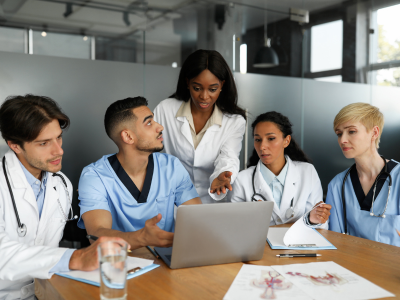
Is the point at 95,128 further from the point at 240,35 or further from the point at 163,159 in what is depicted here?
the point at 240,35

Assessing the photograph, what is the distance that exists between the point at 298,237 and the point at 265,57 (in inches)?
117

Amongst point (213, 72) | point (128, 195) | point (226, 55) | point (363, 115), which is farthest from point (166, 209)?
point (226, 55)

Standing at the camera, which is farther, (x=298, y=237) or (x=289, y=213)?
(x=289, y=213)

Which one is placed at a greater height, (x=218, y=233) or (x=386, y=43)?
(x=386, y=43)

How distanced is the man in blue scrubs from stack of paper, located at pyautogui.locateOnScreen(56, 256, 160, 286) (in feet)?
1.13

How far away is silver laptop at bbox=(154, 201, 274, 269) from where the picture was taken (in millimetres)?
1225

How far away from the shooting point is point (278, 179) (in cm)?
227

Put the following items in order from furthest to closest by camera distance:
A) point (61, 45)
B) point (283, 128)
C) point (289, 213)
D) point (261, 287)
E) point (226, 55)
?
point (226, 55), point (61, 45), point (283, 128), point (289, 213), point (261, 287)

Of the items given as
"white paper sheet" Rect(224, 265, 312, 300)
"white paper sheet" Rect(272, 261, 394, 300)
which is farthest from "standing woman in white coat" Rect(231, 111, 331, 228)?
"white paper sheet" Rect(224, 265, 312, 300)

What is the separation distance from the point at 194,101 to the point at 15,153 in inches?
45.8

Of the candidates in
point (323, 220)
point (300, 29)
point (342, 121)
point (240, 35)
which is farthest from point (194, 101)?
point (300, 29)

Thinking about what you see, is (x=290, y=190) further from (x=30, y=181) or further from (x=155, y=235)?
(x=30, y=181)

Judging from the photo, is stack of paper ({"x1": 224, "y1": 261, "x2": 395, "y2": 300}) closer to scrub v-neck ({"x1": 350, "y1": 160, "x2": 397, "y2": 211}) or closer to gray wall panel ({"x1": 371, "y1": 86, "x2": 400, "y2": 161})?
scrub v-neck ({"x1": 350, "y1": 160, "x2": 397, "y2": 211})

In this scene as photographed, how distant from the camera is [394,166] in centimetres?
207
